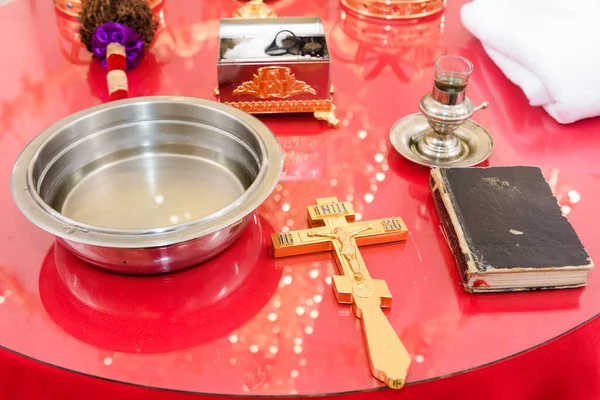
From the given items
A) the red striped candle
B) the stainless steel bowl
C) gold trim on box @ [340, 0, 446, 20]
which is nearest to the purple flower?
the red striped candle

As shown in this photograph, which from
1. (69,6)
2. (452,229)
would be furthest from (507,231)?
(69,6)

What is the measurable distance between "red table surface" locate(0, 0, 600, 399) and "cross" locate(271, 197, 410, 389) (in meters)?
0.01

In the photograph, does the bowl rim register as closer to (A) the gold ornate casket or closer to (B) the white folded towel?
(A) the gold ornate casket

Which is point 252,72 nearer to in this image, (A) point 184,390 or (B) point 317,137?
(B) point 317,137

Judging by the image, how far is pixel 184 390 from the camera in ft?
2.10

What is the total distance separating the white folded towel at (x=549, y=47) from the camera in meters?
1.04

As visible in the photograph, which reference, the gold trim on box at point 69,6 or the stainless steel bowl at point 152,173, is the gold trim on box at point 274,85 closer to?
the stainless steel bowl at point 152,173

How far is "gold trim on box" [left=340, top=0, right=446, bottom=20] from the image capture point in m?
1.38

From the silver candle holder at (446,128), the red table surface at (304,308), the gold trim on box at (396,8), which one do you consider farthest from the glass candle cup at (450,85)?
the gold trim on box at (396,8)

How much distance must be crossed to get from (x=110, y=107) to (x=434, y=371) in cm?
57

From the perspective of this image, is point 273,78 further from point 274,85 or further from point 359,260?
point 359,260

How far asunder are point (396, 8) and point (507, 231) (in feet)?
2.50

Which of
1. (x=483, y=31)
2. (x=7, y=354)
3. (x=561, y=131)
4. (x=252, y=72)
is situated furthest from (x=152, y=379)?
(x=483, y=31)

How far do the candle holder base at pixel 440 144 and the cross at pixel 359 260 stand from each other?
17 centimetres
